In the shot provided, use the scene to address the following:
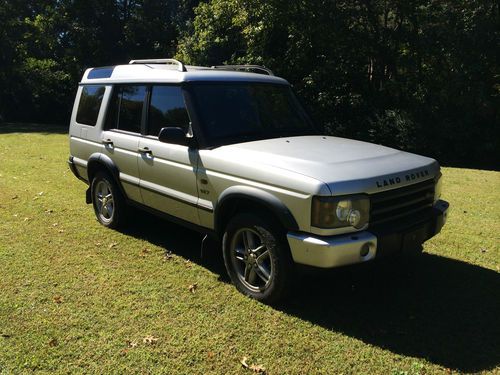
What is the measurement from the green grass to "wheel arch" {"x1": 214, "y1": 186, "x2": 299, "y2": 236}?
0.52m

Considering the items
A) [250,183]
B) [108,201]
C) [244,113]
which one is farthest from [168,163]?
[108,201]

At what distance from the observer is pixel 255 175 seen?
3873 millimetres

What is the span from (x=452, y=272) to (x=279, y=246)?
2135 millimetres

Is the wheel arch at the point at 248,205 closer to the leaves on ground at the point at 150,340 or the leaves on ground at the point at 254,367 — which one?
the leaves on ground at the point at 254,367

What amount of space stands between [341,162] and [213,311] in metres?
1.64

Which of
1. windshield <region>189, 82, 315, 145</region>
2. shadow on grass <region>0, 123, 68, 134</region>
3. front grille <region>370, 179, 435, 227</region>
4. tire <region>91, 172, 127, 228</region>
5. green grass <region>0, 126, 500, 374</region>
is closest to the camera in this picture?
green grass <region>0, 126, 500, 374</region>

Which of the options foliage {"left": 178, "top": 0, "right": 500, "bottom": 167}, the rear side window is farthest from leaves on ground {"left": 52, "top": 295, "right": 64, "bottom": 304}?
foliage {"left": 178, "top": 0, "right": 500, "bottom": 167}

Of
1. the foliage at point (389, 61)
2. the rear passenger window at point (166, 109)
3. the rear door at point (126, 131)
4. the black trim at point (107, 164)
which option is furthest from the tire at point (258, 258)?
the foliage at point (389, 61)

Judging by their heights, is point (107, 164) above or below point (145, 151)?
below

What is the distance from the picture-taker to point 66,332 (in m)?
3.69

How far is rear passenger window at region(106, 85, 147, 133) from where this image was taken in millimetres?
5297

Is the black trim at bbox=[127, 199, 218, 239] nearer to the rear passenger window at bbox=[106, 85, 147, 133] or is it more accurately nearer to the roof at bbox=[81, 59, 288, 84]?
the rear passenger window at bbox=[106, 85, 147, 133]

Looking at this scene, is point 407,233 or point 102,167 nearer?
point 407,233

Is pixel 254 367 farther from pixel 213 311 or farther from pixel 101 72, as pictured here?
pixel 101 72
